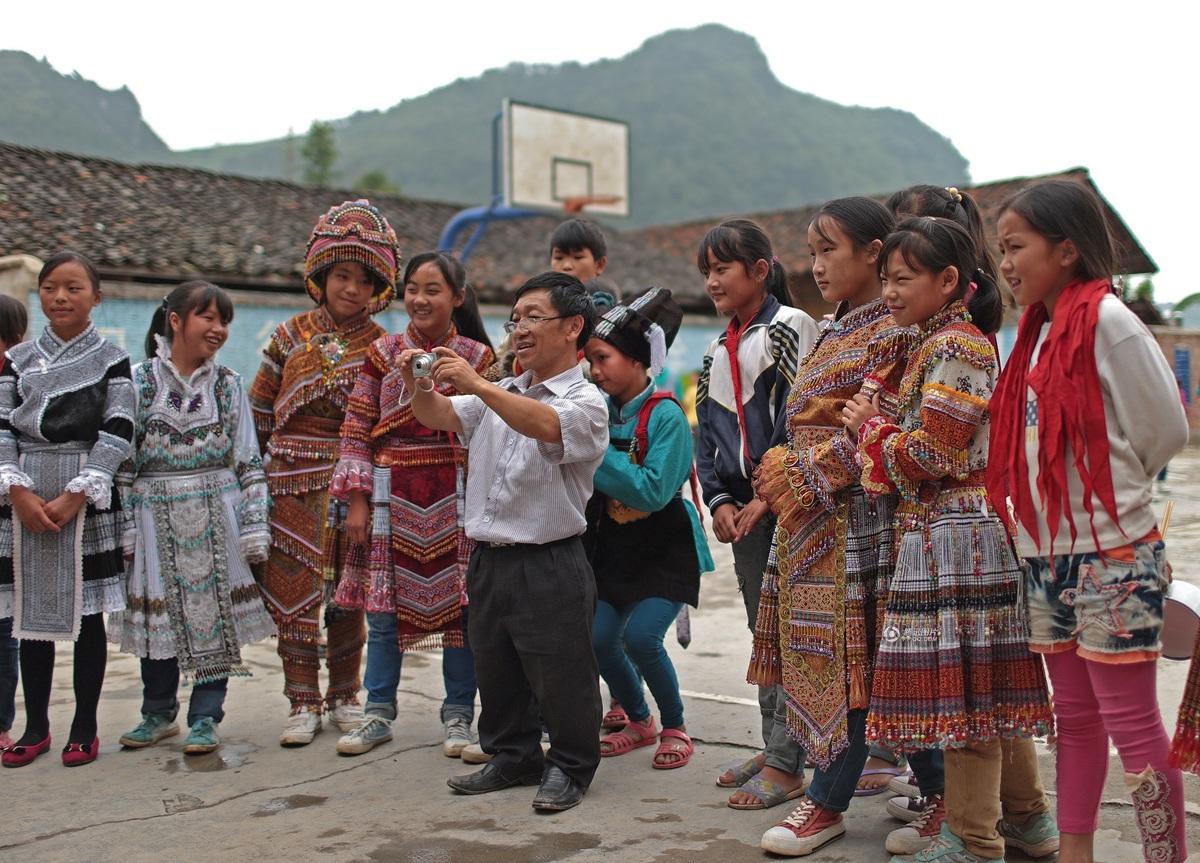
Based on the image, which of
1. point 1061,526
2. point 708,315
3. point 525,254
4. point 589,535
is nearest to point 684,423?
point 589,535

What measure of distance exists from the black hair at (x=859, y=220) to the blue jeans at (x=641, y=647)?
4.68 feet

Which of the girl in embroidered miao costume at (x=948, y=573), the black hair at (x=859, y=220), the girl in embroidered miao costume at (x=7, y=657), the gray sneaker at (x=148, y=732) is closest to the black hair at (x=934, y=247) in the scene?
the girl in embroidered miao costume at (x=948, y=573)

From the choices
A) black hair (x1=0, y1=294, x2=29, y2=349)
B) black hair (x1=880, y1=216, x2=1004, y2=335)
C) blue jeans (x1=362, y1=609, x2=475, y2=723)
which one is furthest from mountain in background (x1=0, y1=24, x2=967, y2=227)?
black hair (x1=880, y1=216, x2=1004, y2=335)

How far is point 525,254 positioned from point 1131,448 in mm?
19019

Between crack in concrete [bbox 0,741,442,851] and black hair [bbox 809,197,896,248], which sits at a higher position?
black hair [bbox 809,197,896,248]

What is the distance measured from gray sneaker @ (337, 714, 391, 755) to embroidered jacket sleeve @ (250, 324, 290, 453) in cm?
113

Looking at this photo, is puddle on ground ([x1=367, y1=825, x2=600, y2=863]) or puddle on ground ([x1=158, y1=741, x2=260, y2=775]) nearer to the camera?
puddle on ground ([x1=367, y1=825, x2=600, y2=863])

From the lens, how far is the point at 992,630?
277 cm

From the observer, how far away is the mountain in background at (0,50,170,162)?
31.3 m

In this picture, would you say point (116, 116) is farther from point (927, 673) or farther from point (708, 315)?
point (927, 673)

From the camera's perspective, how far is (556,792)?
349 centimetres

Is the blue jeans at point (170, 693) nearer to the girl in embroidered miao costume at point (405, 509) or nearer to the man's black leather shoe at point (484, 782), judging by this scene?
the girl in embroidered miao costume at point (405, 509)

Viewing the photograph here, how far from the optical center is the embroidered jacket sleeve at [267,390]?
14.7 ft

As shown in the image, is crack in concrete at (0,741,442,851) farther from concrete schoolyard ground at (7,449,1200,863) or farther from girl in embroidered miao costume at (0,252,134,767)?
girl in embroidered miao costume at (0,252,134,767)
